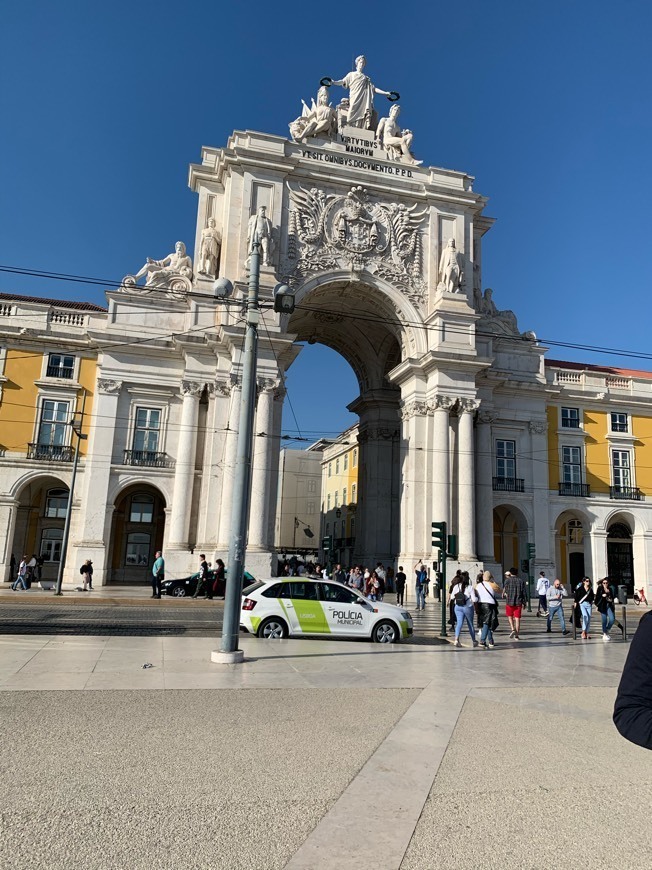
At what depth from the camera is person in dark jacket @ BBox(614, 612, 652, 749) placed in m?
2.78

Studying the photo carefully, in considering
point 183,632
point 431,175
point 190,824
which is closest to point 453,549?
point 183,632

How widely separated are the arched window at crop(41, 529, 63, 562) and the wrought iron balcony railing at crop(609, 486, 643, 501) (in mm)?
31335

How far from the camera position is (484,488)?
116ft

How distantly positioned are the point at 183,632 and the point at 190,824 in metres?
12.2

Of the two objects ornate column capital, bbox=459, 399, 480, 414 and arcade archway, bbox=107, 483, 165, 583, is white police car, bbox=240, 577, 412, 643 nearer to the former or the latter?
ornate column capital, bbox=459, 399, 480, 414

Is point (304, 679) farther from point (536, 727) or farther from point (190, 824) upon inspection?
point (190, 824)

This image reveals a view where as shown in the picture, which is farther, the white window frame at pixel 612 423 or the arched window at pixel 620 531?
the arched window at pixel 620 531

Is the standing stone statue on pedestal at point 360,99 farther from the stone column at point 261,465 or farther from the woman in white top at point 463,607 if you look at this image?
the woman in white top at point 463,607

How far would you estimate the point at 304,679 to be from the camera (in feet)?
34.1

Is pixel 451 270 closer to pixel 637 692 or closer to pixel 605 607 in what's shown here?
pixel 605 607

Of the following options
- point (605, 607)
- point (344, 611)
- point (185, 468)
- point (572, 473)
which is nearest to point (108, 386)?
point (185, 468)

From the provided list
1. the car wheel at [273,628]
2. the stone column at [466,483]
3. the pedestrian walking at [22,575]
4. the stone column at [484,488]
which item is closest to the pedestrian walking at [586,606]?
the car wheel at [273,628]

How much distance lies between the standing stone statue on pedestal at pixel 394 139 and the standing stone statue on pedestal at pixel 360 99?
83 centimetres

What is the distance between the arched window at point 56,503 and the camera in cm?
3566
